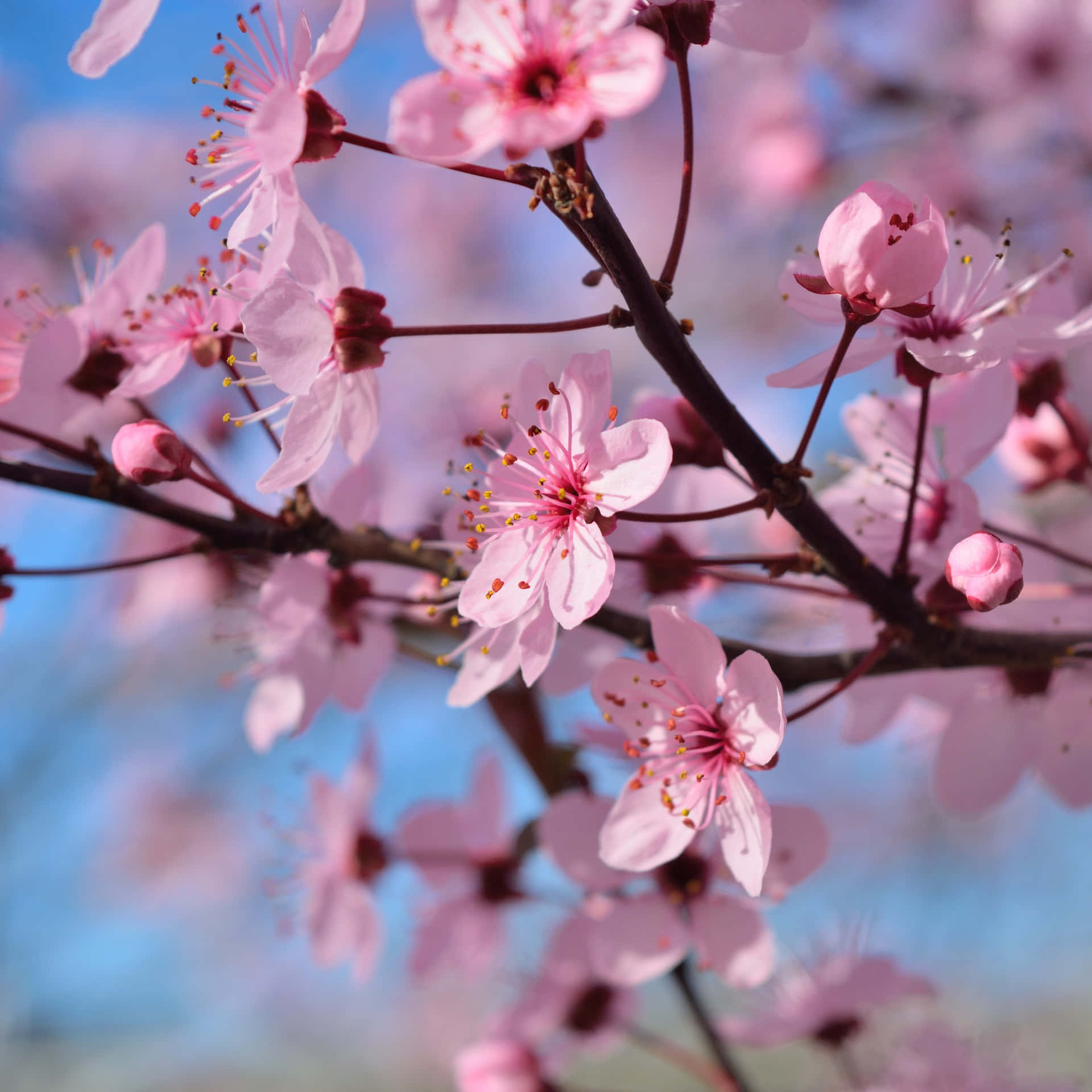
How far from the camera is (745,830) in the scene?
32.0 inches

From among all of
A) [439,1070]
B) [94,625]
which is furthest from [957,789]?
[439,1070]

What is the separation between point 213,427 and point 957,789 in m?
1.13

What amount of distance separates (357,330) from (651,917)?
70cm

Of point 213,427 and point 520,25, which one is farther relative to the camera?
point 213,427

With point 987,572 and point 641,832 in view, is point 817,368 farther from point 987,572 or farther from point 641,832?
point 641,832

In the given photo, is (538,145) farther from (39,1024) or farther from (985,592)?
(39,1024)

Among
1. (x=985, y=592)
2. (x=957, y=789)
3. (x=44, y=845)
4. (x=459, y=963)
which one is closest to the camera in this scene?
(x=985, y=592)

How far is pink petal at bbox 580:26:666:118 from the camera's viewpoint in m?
0.60

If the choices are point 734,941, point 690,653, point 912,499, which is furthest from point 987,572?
point 734,941

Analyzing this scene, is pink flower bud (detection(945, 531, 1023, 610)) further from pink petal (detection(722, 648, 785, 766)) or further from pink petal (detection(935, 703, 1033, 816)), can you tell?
pink petal (detection(935, 703, 1033, 816))

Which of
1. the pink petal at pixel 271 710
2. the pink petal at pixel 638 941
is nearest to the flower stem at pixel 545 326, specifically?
the pink petal at pixel 271 710

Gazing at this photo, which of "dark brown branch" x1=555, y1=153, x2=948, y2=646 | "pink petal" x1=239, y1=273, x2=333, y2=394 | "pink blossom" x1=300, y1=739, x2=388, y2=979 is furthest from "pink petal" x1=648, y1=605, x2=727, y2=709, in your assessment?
"pink blossom" x1=300, y1=739, x2=388, y2=979

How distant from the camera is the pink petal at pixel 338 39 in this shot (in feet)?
2.31

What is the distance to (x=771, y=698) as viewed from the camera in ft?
2.56
